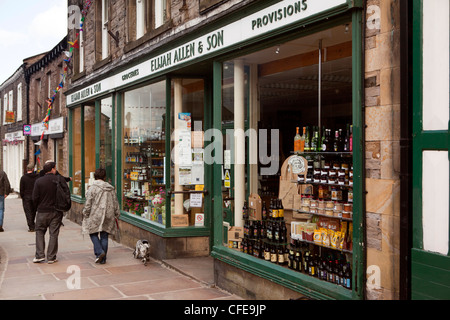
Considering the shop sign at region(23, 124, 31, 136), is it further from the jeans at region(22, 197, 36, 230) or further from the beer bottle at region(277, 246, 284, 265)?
the beer bottle at region(277, 246, 284, 265)

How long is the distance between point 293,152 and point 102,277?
12.8 ft

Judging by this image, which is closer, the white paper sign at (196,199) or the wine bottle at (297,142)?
the wine bottle at (297,142)

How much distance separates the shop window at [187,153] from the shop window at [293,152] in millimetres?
1736

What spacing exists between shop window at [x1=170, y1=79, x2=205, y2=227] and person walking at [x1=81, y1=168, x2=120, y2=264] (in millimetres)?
1214

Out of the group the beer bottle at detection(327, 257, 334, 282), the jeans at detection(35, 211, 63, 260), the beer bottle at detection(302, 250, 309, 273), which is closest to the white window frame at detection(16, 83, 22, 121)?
the jeans at detection(35, 211, 63, 260)

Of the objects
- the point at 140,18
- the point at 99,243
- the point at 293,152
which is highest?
the point at 140,18

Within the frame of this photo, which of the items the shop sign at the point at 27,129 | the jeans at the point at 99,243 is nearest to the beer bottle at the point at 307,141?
the jeans at the point at 99,243

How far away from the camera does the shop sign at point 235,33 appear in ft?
17.6

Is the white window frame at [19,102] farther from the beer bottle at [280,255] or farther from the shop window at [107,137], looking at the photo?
the beer bottle at [280,255]

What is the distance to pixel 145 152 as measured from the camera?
35.7 ft

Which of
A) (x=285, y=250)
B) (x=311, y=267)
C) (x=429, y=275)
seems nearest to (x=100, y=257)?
(x=285, y=250)

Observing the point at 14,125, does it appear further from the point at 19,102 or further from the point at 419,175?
the point at 419,175

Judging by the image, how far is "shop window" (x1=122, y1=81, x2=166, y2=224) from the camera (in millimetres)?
9922
